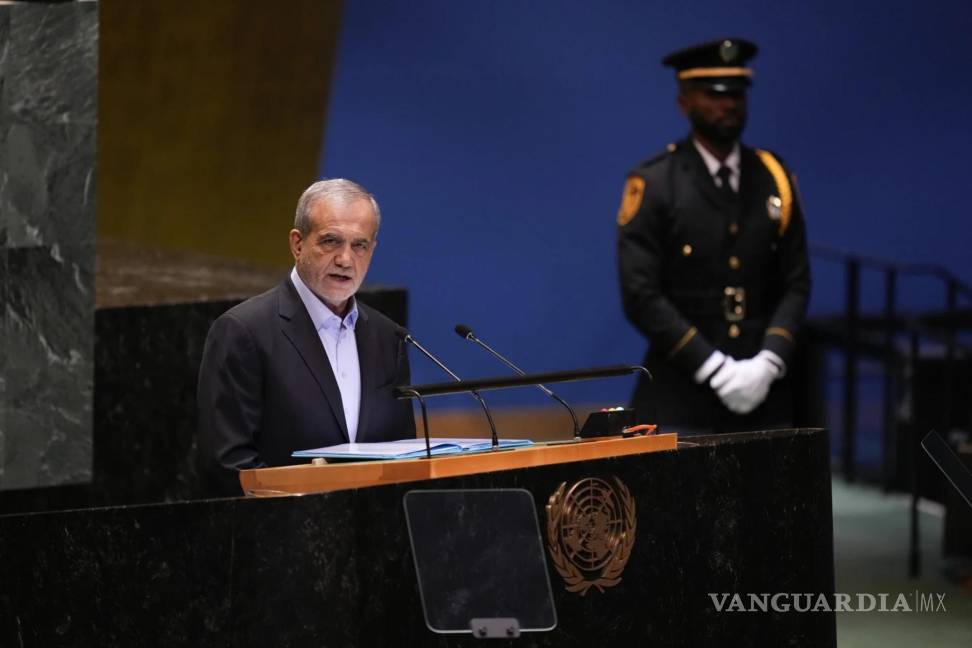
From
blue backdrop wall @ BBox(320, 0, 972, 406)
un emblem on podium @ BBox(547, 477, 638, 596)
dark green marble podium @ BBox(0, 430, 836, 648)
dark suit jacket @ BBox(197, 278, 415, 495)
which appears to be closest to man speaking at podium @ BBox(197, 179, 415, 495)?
dark suit jacket @ BBox(197, 278, 415, 495)

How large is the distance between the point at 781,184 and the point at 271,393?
2.36 metres

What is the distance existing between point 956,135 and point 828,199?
0.68m

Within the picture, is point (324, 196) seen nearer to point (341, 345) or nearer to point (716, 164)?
point (341, 345)

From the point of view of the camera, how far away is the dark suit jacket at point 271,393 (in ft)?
10.9

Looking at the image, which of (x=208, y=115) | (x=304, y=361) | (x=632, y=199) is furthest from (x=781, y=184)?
(x=208, y=115)

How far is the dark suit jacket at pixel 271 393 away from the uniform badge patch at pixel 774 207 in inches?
81.3

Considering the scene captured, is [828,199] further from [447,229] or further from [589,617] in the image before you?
[589,617]

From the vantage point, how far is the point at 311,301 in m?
3.47

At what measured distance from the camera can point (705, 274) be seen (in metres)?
5.18

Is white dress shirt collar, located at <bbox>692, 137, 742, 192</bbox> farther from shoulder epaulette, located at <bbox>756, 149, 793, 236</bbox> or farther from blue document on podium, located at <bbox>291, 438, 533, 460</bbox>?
blue document on podium, located at <bbox>291, 438, 533, 460</bbox>

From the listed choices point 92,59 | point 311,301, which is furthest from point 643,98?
point 311,301

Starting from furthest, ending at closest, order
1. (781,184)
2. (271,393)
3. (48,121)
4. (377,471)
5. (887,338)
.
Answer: (887,338) → (781,184) → (48,121) → (271,393) → (377,471)

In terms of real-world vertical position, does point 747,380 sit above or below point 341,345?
below

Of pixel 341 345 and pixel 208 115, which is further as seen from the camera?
pixel 208 115
